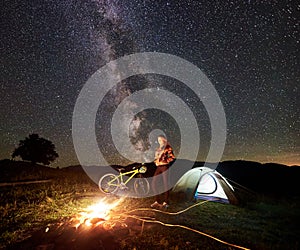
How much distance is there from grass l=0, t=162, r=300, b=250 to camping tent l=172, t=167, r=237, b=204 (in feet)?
1.65

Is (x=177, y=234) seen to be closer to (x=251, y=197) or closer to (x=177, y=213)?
(x=177, y=213)

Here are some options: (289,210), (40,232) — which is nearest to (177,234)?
(40,232)

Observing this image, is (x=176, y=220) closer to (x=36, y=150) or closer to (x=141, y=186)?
(x=141, y=186)

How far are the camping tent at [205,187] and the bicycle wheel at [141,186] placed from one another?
162cm

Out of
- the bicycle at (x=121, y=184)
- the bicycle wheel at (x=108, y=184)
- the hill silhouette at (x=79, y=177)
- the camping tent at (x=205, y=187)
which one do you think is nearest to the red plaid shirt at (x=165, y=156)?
the camping tent at (x=205, y=187)

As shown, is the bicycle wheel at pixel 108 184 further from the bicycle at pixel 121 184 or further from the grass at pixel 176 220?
the grass at pixel 176 220

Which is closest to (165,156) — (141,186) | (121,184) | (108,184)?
(141,186)

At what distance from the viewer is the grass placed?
5176 millimetres

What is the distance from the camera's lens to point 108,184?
37.3 feet

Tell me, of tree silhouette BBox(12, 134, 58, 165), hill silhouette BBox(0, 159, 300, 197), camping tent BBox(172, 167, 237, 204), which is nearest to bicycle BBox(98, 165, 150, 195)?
hill silhouette BBox(0, 159, 300, 197)

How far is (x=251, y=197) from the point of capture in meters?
10.6

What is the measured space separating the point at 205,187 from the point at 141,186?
10.2 feet

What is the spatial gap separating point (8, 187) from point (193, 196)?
8.77m

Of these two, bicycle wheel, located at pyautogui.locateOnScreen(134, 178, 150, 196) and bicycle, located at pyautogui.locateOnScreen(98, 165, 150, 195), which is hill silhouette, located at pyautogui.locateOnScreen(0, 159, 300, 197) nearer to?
bicycle, located at pyautogui.locateOnScreen(98, 165, 150, 195)
